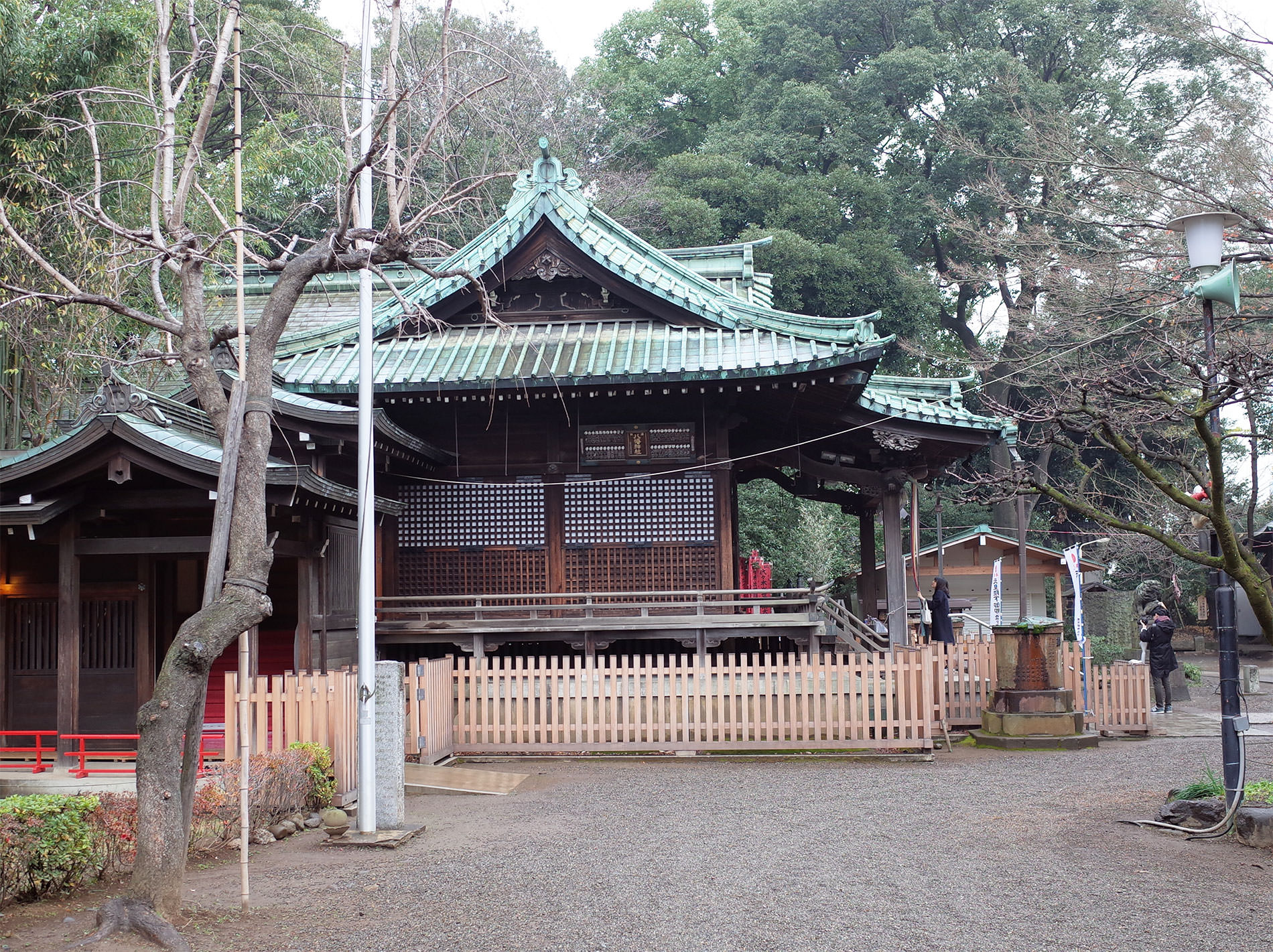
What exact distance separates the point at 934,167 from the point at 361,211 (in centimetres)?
3483

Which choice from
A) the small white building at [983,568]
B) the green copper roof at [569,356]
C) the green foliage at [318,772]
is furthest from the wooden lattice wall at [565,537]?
the small white building at [983,568]

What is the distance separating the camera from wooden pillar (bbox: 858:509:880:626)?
1892 cm

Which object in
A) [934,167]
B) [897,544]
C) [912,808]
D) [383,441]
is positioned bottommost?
[912,808]

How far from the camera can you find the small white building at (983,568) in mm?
28812

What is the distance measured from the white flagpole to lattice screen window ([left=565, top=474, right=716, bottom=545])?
7.01m

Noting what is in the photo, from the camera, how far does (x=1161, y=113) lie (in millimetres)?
36406

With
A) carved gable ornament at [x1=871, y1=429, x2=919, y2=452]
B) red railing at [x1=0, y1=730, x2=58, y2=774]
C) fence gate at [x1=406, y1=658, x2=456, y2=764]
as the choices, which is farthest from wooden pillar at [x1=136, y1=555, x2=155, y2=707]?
carved gable ornament at [x1=871, y1=429, x2=919, y2=452]

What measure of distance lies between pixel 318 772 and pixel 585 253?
897 cm

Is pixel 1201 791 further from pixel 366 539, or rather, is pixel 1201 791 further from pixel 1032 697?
pixel 366 539

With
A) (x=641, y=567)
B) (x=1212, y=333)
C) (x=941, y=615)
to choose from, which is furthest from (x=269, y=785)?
(x=941, y=615)

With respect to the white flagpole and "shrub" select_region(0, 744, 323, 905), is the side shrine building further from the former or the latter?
"shrub" select_region(0, 744, 323, 905)

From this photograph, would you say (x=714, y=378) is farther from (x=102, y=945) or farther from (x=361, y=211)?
(x=102, y=945)

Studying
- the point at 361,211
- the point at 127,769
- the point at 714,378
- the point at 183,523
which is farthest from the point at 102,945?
the point at 714,378

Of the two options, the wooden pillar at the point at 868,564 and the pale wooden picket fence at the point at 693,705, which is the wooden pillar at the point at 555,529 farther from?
the wooden pillar at the point at 868,564
